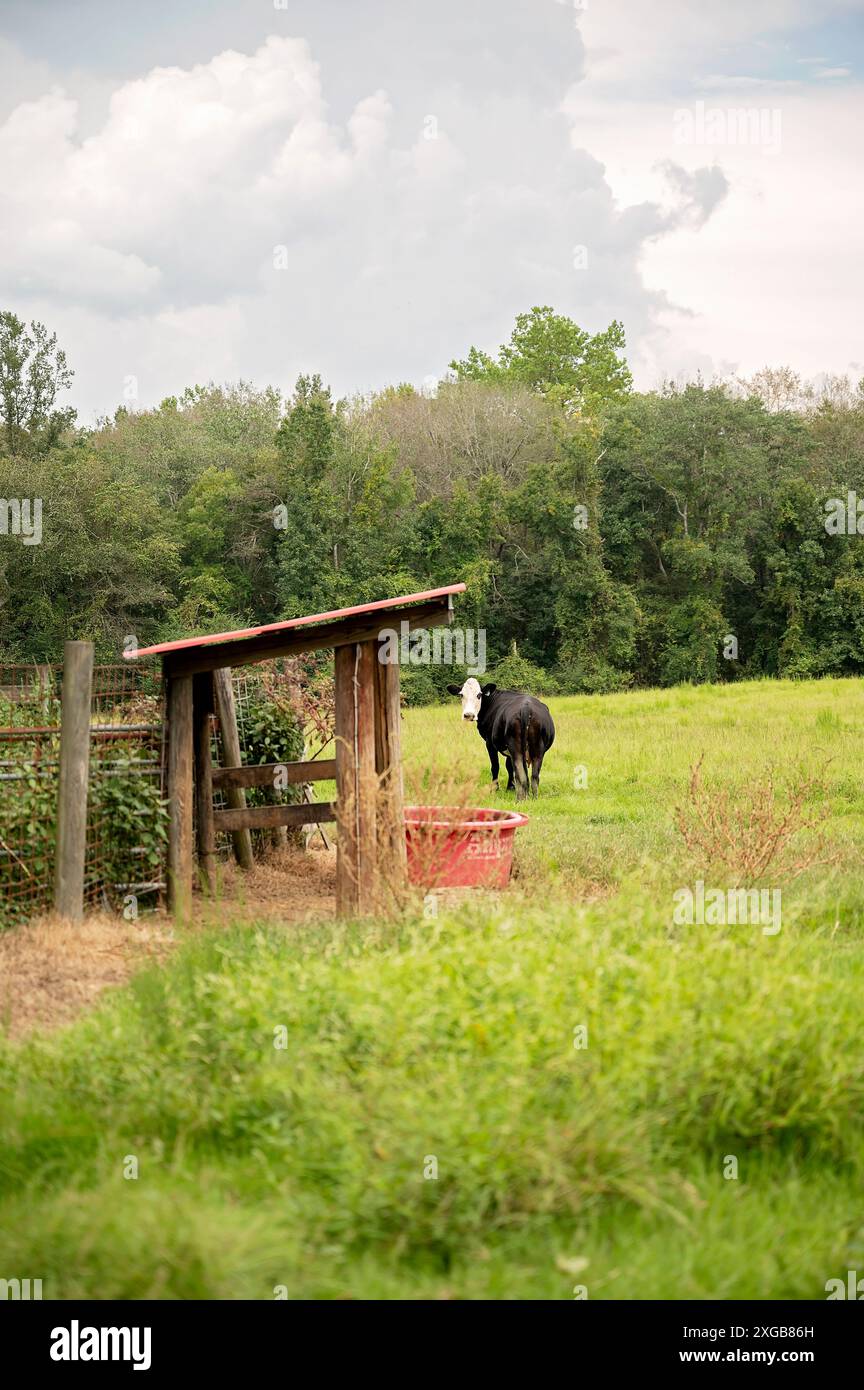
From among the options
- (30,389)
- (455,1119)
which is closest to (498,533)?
(30,389)

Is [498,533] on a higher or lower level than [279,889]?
higher

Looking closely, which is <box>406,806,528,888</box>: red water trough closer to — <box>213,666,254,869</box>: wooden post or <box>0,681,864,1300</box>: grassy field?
<box>213,666,254,869</box>: wooden post

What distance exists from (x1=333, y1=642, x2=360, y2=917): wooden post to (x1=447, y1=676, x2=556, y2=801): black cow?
22.0 ft

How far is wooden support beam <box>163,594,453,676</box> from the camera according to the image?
8.27m

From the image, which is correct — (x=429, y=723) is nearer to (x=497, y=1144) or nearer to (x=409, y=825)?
(x=409, y=825)

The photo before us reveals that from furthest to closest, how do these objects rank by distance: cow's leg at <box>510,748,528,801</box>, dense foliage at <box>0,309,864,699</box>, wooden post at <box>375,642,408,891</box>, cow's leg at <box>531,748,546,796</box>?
dense foliage at <box>0,309,864,699</box> → cow's leg at <box>531,748,546,796</box> → cow's leg at <box>510,748,528,801</box> → wooden post at <box>375,642,408,891</box>

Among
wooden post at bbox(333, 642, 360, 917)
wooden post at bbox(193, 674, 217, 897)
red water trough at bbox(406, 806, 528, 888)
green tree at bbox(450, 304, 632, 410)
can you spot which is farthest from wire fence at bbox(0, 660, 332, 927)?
green tree at bbox(450, 304, 632, 410)

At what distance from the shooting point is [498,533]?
44750 millimetres

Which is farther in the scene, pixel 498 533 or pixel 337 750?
pixel 498 533

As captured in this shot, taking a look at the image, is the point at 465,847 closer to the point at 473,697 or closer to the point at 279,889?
the point at 279,889

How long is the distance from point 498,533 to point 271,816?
36513 mm

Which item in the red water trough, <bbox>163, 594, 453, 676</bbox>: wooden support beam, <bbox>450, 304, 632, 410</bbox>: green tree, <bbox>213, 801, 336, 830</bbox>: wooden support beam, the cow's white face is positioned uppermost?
<bbox>450, 304, 632, 410</bbox>: green tree

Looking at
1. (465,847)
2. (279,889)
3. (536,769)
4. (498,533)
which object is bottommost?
(279,889)

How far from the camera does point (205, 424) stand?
184 feet
